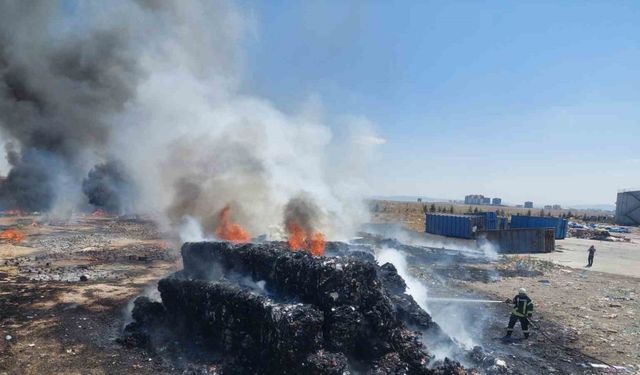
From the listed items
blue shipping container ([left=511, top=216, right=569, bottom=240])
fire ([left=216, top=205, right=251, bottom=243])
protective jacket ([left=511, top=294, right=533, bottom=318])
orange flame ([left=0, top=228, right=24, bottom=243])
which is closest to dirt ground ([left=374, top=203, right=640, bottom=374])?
protective jacket ([left=511, top=294, right=533, bottom=318])

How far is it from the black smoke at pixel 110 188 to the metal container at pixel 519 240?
36.7 meters

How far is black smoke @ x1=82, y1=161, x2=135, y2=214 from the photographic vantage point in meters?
43.2

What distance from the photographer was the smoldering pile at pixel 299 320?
7.68 m

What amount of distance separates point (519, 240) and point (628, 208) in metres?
47.9

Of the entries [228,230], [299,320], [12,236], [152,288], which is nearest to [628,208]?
[228,230]

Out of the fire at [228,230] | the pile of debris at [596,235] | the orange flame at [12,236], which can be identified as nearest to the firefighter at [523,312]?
the fire at [228,230]

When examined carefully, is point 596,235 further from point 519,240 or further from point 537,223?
point 519,240

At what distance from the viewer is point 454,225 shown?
109ft

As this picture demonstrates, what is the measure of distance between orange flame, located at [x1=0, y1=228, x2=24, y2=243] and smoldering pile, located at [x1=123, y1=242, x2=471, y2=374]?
2027 cm

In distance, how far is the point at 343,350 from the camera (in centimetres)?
794

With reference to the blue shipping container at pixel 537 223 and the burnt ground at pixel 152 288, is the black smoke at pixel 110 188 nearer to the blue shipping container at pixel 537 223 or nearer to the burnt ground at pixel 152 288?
the burnt ground at pixel 152 288

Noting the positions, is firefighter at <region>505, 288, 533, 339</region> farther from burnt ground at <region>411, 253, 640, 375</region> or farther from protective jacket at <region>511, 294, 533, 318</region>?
burnt ground at <region>411, 253, 640, 375</region>

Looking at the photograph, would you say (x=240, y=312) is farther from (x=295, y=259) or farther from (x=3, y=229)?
(x=3, y=229)

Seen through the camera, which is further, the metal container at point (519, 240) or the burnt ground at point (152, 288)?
the metal container at point (519, 240)
